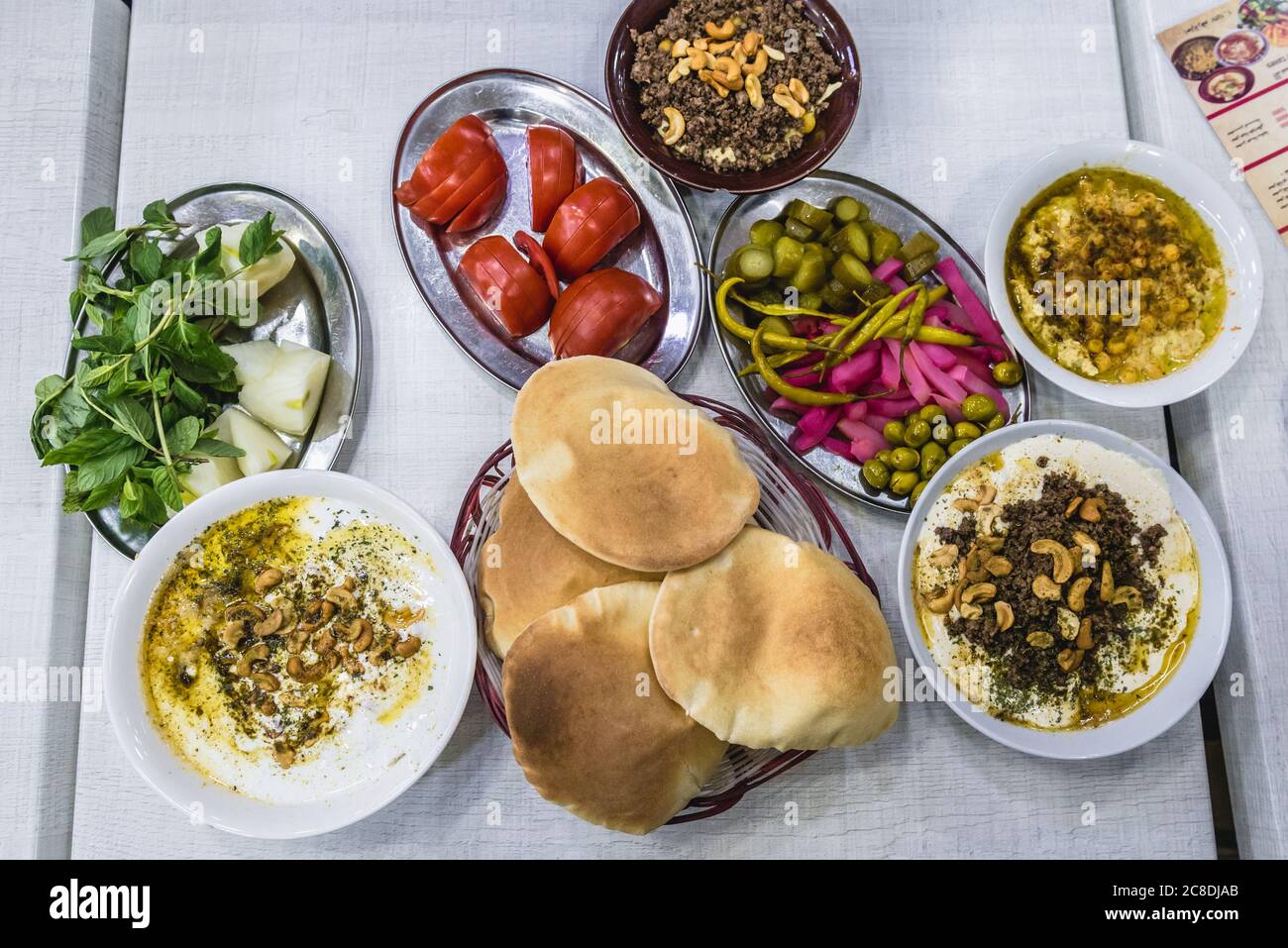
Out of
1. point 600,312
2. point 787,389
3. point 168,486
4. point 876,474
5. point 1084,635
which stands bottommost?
point 1084,635

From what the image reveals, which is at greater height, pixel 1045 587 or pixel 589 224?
pixel 589 224

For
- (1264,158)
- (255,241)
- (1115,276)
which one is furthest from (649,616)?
(1264,158)

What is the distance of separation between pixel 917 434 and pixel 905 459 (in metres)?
0.06

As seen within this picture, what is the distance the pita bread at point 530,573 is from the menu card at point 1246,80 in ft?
4.91

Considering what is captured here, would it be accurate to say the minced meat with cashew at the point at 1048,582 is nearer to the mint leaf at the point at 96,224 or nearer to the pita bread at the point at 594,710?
the pita bread at the point at 594,710

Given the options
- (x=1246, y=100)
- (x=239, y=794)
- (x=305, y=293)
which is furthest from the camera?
(x=1246, y=100)

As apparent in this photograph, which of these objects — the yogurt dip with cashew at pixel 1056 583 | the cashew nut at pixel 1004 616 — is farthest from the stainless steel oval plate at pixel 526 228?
the cashew nut at pixel 1004 616

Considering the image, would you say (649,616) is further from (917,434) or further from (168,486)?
(168,486)

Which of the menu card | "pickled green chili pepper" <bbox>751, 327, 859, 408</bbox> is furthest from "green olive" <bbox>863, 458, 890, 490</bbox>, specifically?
the menu card

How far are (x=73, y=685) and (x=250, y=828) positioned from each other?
0.53 meters

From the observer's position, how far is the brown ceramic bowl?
1686mm

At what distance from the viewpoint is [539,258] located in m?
1.74
